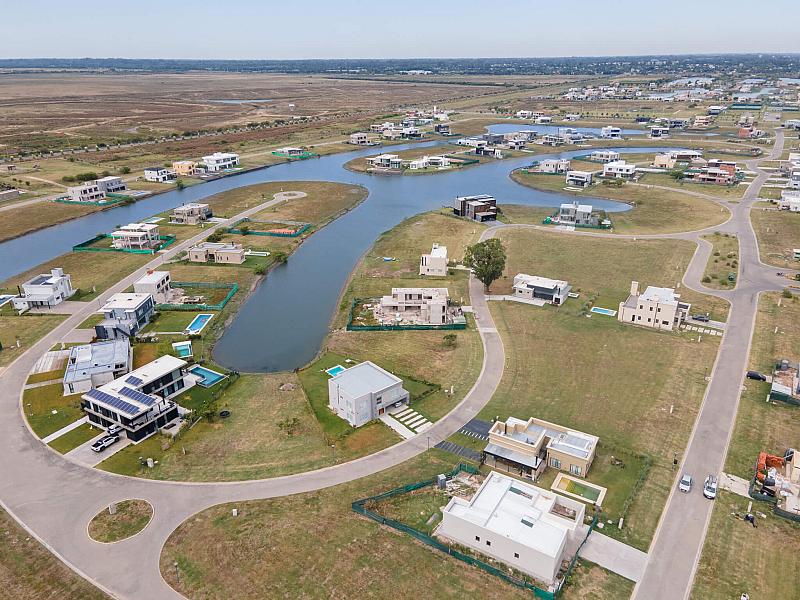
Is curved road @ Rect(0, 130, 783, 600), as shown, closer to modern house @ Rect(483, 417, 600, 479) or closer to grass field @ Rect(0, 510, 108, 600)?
grass field @ Rect(0, 510, 108, 600)

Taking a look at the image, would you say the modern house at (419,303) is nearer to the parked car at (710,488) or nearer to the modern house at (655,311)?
the modern house at (655,311)

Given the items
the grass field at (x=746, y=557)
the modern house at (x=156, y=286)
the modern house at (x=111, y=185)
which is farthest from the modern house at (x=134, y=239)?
the grass field at (x=746, y=557)

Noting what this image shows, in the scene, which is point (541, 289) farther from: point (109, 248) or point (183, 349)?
point (109, 248)

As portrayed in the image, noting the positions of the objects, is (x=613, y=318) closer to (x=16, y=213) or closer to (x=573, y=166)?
(x=573, y=166)

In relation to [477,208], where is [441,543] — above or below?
below

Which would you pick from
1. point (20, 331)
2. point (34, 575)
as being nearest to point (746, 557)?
point (34, 575)

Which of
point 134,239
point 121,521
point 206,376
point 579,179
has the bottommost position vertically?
point 206,376

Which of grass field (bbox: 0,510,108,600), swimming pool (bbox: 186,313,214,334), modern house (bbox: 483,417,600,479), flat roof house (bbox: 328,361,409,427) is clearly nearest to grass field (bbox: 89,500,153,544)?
grass field (bbox: 0,510,108,600)
